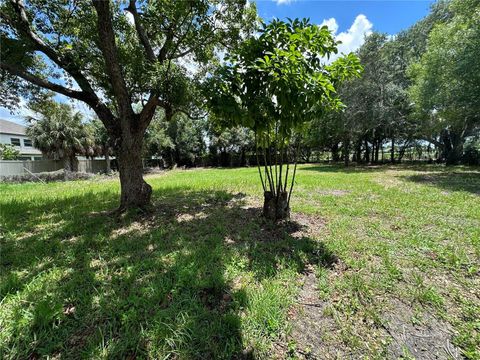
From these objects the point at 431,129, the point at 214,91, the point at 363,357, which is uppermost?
the point at 431,129

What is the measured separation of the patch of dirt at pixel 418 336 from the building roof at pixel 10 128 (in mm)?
30483

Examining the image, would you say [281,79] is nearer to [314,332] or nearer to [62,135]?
[314,332]

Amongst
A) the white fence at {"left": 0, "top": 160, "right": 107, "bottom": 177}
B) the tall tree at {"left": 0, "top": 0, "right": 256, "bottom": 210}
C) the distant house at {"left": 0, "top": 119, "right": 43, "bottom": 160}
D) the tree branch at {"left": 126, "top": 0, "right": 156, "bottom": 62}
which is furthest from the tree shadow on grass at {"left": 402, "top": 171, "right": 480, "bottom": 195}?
the distant house at {"left": 0, "top": 119, "right": 43, "bottom": 160}

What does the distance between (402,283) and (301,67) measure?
265 cm

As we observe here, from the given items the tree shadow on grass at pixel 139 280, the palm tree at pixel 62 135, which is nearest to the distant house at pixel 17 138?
the palm tree at pixel 62 135

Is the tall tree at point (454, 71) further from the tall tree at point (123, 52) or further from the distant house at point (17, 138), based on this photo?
the distant house at point (17, 138)

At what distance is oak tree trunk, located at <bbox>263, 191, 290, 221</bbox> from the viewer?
3762mm

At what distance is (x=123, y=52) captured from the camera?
4.84 m

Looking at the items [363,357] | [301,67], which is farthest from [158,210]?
[363,357]

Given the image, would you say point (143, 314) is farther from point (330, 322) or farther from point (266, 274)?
point (330, 322)

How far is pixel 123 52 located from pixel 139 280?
5070 mm

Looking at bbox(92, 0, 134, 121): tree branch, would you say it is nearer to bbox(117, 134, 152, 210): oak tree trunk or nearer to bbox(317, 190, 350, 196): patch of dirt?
bbox(117, 134, 152, 210): oak tree trunk

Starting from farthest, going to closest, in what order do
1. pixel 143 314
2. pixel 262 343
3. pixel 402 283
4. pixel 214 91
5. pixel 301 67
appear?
pixel 214 91
pixel 301 67
pixel 402 283
pixel 143 314
pixel 262 343

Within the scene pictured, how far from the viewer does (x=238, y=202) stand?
213 inches
